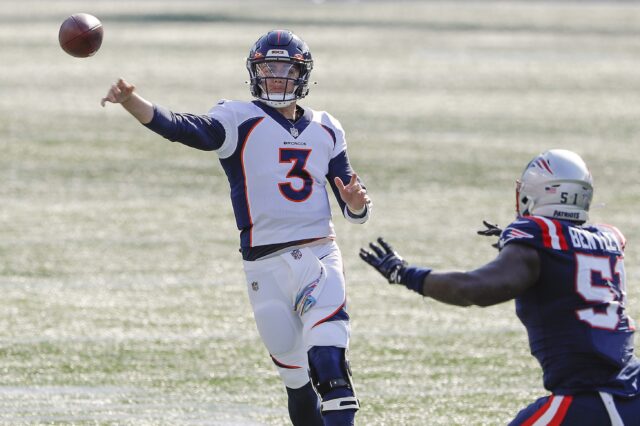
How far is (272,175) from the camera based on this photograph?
620 cm

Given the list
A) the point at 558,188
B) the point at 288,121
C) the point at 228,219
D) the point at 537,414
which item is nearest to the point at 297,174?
the point at 288,121

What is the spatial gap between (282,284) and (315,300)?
196mm

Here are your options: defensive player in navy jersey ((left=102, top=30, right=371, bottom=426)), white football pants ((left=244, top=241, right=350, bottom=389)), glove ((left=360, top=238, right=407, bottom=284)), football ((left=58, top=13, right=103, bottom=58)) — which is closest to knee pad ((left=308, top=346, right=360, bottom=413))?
defensive player in navy jersey ((left=102, top=30, right=371, bottom=426))

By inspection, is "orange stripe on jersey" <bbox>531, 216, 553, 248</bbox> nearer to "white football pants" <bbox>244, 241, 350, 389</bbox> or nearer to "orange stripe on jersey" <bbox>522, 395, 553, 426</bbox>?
"orange stripe on jersey" <bbox>522, 395, 553, 426</bbox>

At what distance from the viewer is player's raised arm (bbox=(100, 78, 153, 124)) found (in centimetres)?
578

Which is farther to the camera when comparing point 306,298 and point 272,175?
point 272,175

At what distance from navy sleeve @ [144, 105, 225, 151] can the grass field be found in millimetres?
1623

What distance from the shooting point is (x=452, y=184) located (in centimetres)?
1391

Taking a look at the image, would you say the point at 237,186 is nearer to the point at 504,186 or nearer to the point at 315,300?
the point at 315,300

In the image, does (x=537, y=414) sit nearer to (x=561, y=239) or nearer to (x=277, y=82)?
(x=561, y=239)

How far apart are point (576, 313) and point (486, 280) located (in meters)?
0.36

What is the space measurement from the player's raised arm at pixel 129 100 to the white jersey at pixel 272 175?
0.41 m

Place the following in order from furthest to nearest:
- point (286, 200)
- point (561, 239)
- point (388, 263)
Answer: point (286, 200), point (388, 263), point (561, 239)

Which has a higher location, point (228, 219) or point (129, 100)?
point (129, 100)
